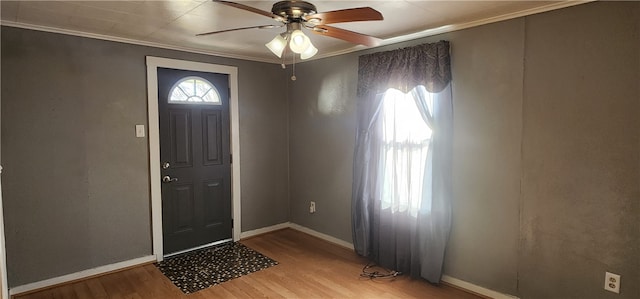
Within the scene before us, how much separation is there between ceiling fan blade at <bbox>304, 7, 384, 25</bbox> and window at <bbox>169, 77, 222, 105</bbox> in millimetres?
2216

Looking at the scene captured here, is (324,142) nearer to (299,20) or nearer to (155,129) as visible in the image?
(155,129)

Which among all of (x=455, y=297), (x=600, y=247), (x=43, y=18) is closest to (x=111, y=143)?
(x=43, y=18)

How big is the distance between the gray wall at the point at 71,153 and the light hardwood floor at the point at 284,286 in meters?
0.28

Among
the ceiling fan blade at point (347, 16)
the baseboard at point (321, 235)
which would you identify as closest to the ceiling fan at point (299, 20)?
the ceiling fan blade at point (347, 16)

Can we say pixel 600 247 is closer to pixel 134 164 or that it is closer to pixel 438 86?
pixel 438 86

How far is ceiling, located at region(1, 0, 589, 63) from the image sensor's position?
241cm

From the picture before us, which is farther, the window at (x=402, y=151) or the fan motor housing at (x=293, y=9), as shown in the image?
the window at (x=402, y=151)

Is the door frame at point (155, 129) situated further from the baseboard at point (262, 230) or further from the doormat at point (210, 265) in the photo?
the baseboard at point (262, 230)

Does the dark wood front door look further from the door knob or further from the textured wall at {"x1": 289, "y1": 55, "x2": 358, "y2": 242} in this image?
the textured wall at {"x1": 289, "y1": 55, "x2": 358, "y2": 242}

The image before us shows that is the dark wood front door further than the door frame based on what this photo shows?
Yes

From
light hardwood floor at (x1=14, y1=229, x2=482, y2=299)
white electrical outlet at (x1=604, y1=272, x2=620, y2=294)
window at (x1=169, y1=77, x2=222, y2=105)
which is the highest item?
window at (x1=169, y1=77, x2=222, y2=105)

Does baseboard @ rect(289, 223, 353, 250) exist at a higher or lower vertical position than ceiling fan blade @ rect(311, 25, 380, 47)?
lower

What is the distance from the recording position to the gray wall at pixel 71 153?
2910 mm

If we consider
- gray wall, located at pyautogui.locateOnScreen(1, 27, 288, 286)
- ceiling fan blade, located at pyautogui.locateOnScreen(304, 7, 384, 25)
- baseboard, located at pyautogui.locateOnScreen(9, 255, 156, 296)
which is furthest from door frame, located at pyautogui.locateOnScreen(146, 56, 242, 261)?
ceiling fan blade, located at pyautogui.locateOnScreen(304, 7, 384, 25)
